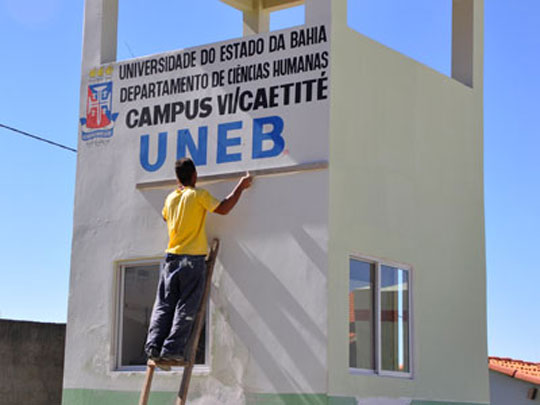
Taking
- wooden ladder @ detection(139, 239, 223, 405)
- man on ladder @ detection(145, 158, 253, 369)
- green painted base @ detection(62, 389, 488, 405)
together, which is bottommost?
green painted base @ detection(62, 389, 488, 405)

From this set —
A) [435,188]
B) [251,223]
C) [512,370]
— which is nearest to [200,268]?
[251,223]

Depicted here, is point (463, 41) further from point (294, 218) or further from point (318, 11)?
point (294, 218)

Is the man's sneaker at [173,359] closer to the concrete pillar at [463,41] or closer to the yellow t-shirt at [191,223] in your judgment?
the yellow t-shirt at [191,223]

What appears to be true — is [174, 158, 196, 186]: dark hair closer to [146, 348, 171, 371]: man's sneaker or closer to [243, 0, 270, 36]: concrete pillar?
[146, 348, 171, 371]: man's sneaker

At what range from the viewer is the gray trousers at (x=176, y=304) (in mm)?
11406

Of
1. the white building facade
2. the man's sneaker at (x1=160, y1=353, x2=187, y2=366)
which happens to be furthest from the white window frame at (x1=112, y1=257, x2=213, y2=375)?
the man's sneaker at (x1=160, y1=353, x2=187, y2=366)

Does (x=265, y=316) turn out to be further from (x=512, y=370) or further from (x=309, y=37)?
(x=512, y=370)

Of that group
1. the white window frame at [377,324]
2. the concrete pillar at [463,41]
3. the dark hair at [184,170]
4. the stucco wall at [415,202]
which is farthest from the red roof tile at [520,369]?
the dark hair at [184,170]

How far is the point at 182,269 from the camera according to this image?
11.7 meters

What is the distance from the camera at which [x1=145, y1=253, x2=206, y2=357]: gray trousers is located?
11406 mm

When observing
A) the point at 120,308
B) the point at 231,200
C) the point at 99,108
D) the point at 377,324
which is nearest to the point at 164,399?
the point at 120,308

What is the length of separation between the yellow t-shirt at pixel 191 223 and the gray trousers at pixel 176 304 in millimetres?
99

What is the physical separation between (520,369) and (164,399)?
36.8ft

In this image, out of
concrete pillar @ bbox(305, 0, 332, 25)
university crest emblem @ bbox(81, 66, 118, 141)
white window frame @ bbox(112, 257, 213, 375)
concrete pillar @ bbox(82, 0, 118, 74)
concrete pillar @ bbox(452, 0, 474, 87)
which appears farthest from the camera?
concrete pillar @ bbox(452, 0, 474, 87)
